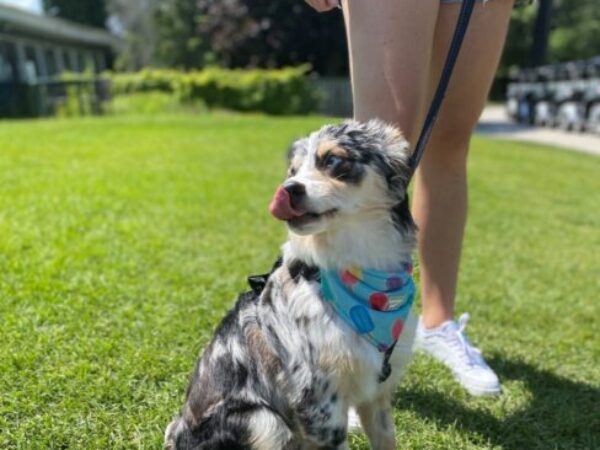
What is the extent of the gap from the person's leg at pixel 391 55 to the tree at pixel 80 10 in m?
51.9

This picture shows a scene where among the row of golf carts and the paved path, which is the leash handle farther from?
the row of golf carts

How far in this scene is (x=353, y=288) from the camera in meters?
2.17

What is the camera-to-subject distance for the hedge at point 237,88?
19.8 m

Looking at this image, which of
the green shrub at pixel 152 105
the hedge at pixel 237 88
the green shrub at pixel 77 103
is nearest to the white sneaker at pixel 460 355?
the green shrub at pixel 152 105

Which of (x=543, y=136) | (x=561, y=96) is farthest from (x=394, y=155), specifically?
(x=561, y=96)

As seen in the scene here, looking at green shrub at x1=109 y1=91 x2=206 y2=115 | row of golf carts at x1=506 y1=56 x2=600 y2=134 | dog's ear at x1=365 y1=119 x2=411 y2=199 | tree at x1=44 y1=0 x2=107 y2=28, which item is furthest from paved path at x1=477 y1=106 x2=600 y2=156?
tree at x1=44 y1=0 x2=107 y2=28

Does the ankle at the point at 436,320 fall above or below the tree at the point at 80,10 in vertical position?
below

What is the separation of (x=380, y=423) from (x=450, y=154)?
1.42 m

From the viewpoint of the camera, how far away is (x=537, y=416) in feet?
9.82

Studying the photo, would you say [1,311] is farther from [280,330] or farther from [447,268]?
[447,268]

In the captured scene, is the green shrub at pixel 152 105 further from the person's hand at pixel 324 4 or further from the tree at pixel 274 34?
the person's hand at pixel 324 4

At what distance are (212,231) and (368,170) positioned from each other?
392cm

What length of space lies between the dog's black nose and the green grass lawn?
1.32m

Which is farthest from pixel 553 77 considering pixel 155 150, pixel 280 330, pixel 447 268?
pixel 280 330
